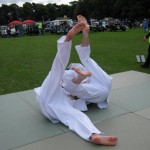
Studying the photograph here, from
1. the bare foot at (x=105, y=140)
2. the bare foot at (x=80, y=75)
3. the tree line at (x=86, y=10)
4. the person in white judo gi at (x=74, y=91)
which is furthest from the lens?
the tree line at (x=86, y=10)

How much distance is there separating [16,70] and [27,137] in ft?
21.1

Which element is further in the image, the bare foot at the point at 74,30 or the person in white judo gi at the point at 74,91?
the bare foot at the point at 74,30

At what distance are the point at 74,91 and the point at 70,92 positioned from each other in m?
0.09

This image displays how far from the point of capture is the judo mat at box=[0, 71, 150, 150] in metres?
3.94

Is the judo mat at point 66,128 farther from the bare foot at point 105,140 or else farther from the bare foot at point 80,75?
the bare foot at point 80,75

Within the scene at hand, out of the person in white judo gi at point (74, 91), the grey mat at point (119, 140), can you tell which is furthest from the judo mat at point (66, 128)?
the person in white judo gi at point (74, 91)

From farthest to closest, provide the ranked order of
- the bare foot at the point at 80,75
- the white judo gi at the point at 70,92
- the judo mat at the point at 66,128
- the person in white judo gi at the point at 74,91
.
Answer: the bare foot at the point at 80,75 < the white judo gi at the point at 70,92 < the person in white judo gi at the point at 74,91 < the judo mat at the point at 66,128

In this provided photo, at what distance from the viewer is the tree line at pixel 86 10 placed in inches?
2110

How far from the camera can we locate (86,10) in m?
74.4

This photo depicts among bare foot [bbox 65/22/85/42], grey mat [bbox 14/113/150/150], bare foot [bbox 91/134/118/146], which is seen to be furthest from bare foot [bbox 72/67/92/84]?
bare foot [bbox 91/134/118/146]

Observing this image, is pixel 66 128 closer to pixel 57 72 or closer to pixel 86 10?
pixel 57 72

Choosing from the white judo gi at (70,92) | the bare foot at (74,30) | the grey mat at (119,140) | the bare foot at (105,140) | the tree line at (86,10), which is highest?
the tree line at (86,10)

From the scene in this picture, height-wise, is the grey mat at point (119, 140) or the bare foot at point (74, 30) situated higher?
the bare foot at point (74, 30)

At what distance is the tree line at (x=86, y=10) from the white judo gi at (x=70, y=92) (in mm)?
48431
